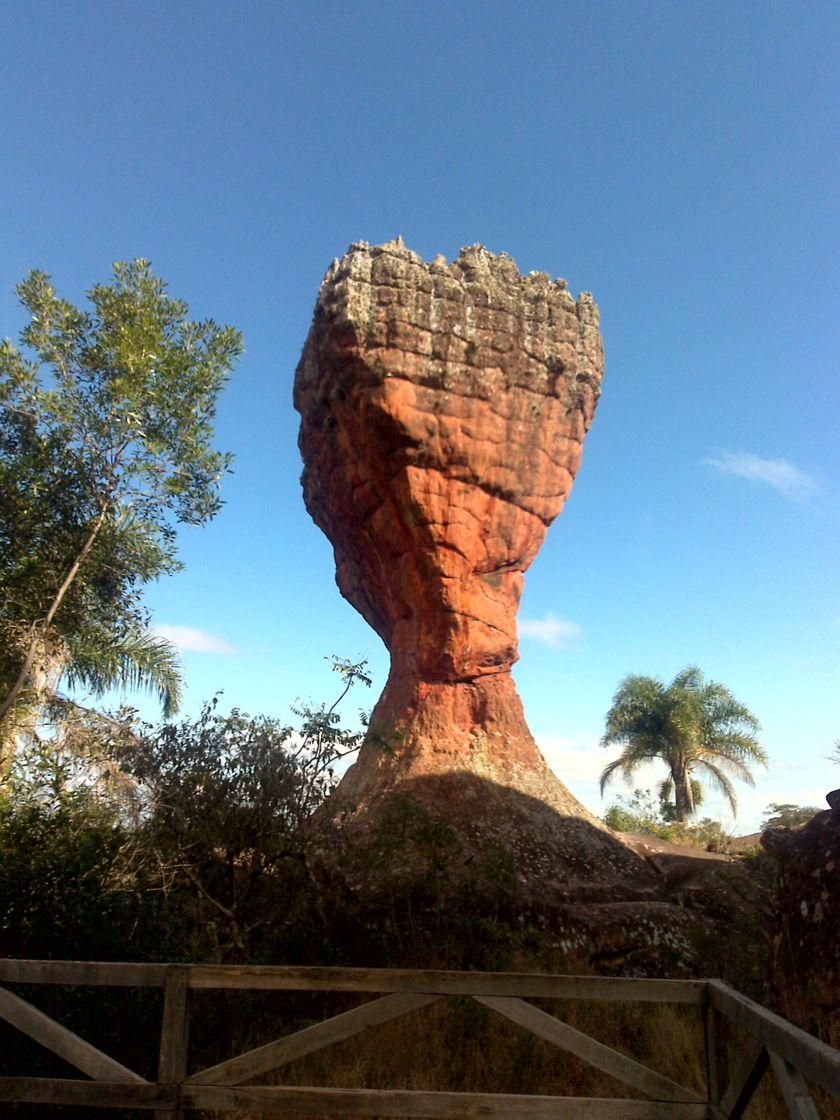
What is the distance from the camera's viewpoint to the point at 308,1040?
3.74 m

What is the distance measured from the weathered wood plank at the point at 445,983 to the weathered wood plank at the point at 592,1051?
0.22 feet

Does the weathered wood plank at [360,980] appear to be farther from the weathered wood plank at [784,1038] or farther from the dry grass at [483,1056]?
the dry grass at [483,1056]

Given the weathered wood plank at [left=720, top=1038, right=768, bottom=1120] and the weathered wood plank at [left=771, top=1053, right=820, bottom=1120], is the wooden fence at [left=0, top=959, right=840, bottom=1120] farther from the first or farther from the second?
the weathered wood plank at [left=771, top=1053, right=820, bottom=1120]

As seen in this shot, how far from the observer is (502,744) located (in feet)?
60.8

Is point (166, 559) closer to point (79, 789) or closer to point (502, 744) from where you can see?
point (79, 789)

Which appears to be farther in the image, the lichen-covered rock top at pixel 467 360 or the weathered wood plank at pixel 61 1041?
the lichen-covered rock top at pixel 467 360

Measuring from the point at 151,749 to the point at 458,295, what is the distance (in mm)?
14350

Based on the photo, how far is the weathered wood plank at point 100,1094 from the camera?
370cm

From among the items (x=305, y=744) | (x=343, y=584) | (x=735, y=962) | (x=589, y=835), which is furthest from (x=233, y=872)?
(x=343, y=584)

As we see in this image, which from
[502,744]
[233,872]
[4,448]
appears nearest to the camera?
[233,872]

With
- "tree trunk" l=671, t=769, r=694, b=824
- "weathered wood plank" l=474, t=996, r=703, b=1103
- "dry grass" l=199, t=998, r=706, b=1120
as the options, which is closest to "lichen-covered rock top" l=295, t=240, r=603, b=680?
"dry grass" l=199, t=998, r=706, b=1120

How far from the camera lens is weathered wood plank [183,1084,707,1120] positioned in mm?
3629

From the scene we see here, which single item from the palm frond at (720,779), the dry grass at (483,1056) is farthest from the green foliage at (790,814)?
the dry grass at (483,1056)

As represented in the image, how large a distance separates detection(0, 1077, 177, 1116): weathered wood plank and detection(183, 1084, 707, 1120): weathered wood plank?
13 cm
